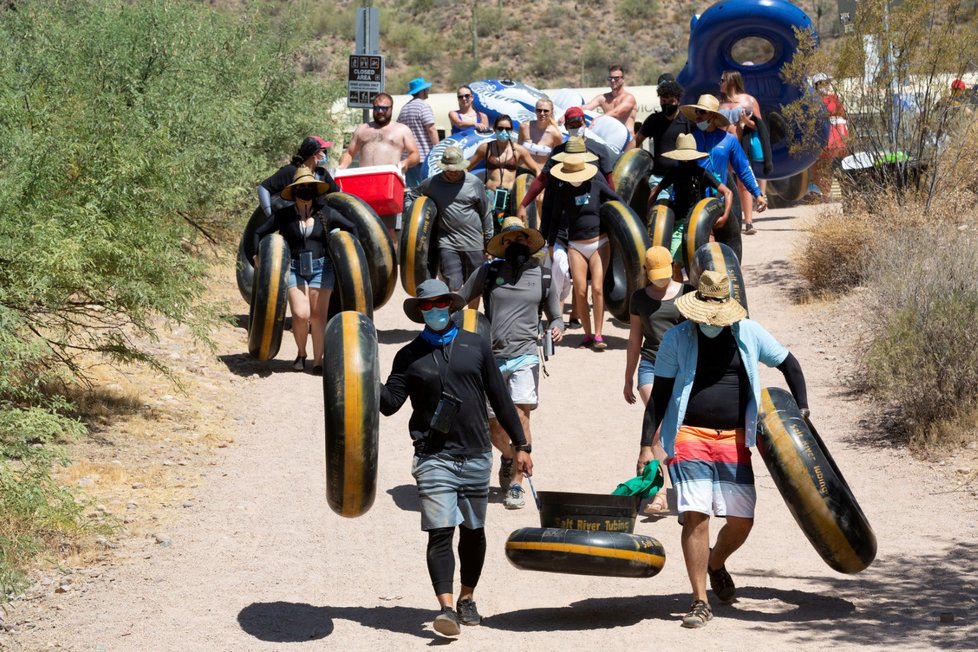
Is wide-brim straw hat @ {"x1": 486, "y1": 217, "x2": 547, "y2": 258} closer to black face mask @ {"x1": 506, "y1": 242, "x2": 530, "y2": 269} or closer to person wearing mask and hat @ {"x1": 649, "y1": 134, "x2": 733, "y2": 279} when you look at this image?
black face mask @ {"x1": 506, "y1": 242, "x2": 530, "y2": 269}

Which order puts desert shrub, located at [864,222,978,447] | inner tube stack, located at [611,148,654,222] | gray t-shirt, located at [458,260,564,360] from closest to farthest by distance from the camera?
1. gray t-shirt, located at [458,260,564,360]
2. desert shrub, located at [864,222,978,447]
3. inner tube stack, located at [611,148,654,222]

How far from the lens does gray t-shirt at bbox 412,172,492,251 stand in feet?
39.9

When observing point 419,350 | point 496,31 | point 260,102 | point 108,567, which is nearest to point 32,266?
point 108,567

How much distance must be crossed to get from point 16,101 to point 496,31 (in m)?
41.1

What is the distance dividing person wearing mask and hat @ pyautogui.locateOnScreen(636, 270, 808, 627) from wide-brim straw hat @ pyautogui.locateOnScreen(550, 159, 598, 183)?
5329 millimetres

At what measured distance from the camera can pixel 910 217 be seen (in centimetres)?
1362

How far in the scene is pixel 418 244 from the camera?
12.4 m

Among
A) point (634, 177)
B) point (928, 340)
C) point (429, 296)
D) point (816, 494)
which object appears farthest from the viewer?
point (634, 177)

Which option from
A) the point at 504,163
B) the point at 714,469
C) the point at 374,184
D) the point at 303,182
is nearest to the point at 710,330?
the point at 714,469

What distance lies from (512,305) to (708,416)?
8.22 ft

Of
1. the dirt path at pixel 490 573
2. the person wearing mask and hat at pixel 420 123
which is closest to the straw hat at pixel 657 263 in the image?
the dirt path at pixel 490 573

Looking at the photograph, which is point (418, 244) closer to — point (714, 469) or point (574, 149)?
point (574, 149)

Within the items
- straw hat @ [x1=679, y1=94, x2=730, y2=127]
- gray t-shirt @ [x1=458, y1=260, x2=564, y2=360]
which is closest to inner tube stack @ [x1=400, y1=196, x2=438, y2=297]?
straw hat @ [x1=679, y1=94, x2=730, y2=127]

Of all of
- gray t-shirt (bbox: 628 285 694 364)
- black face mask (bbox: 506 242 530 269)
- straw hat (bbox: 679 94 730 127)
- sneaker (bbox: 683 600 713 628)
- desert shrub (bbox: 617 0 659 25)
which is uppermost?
desert shrub (bbox: 617 0 659 25)
